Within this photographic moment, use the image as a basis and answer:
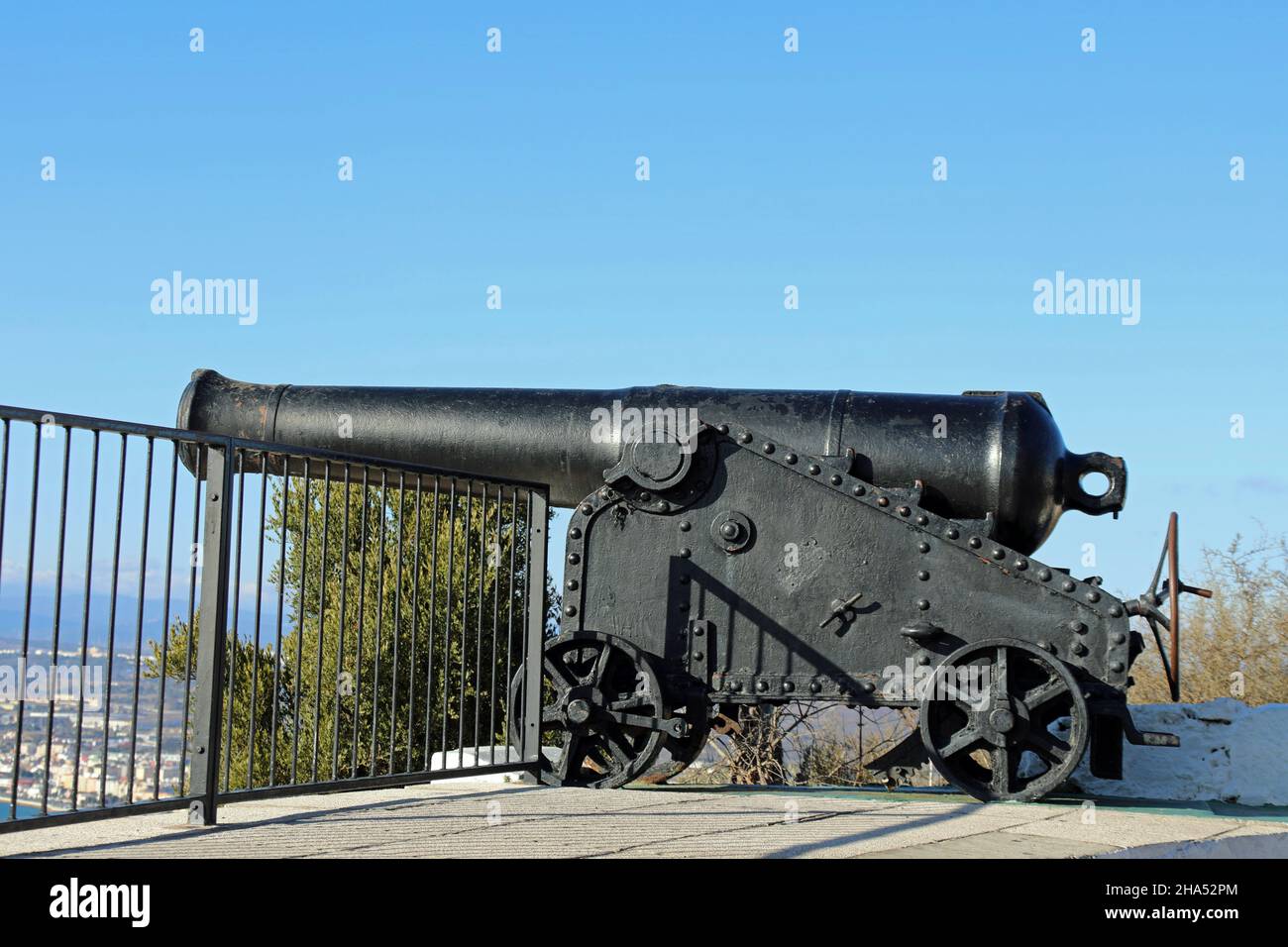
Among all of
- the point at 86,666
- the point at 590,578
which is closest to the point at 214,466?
the point at 86,666

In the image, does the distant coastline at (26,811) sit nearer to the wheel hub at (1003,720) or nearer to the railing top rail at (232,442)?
the railing top rail at (232,442)

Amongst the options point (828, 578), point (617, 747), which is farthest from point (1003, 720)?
point (617, 747)

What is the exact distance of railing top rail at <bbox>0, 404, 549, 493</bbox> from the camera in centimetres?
487

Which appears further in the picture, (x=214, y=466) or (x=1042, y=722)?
(x=1042, y=722)

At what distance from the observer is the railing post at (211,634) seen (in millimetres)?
5457

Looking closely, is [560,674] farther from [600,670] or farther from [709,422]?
[709,422]

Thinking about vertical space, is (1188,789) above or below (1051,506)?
below

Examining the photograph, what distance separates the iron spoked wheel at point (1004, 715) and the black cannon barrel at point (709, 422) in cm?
82

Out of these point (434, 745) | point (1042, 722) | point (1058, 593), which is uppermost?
point (1058, 593)

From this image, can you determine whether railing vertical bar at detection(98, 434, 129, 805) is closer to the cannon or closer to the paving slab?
the paving slab

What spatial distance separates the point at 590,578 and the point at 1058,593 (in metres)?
2.19

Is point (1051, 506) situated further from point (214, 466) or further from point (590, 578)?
point (214, 466)

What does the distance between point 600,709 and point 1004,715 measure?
6.17ft

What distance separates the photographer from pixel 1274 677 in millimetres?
11414
